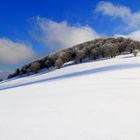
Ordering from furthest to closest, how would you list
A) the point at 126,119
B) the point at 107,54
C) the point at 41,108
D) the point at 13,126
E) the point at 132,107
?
the point at 107,54, the point at 41,108, the point at 132,107, the point at 13,126, the point at 126,119

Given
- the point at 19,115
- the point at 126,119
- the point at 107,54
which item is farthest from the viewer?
the point at 107,54

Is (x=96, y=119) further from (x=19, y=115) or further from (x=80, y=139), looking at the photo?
(x=19, y=115)

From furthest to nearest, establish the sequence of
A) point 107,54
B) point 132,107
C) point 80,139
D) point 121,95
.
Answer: point 107,54 < point 121,95 < point 132,107 < point 80,139

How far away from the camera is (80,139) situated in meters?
6.27

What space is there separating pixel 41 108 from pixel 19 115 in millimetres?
1057

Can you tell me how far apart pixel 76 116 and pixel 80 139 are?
1876 millimetres

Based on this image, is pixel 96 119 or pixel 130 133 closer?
pixel 130 133

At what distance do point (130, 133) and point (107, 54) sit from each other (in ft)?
281

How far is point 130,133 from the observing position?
20.6 ft

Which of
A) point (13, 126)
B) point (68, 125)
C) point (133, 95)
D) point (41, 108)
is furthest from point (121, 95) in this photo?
point (13, 126)

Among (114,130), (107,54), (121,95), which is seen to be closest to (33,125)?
(114,130)

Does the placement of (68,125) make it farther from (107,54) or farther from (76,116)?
(107,54)

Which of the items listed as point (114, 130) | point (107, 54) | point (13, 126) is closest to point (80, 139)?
point (114, 130)

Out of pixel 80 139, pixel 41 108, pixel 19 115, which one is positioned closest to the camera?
pixel 80 139
